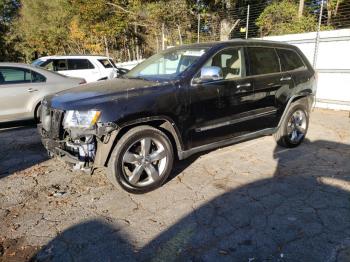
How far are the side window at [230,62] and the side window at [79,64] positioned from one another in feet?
29.7

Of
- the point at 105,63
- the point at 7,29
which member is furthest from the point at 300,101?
the point at 7,29

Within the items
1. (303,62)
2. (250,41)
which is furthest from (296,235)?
(303,62)

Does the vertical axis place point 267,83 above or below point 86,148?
above

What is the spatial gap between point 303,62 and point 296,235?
142 inches

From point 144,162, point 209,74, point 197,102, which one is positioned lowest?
point 144,162

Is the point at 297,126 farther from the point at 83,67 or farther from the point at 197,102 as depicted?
the point at 83,67

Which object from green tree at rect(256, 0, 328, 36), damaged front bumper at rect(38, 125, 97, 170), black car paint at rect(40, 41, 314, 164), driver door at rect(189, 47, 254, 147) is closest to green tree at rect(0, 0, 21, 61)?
green tree at rect(256, 0, 328, 36)

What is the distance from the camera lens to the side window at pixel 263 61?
4767 mm

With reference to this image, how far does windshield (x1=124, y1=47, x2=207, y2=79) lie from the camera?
14.2 ft

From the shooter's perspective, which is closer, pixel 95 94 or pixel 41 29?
pixel 95 94

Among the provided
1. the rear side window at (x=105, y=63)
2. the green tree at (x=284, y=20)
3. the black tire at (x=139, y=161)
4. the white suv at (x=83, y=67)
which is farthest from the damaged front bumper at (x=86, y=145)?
the green tree at (x=284, y=20)

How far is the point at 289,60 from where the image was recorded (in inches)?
211

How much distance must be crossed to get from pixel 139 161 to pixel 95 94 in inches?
37.7

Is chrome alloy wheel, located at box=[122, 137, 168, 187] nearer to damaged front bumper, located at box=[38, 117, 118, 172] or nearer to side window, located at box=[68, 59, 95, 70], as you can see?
damaged front bumper, located at box=[38, 117, 118, 172]
